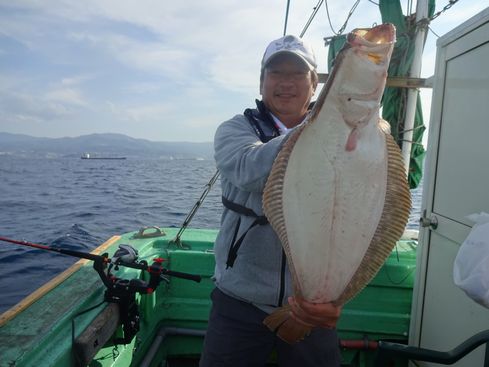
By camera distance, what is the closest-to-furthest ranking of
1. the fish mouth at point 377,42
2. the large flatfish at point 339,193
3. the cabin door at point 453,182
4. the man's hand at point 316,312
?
the fish mouth at point 377,42 → the large flatfish at point 339,193 → the man's hand at point 316,312 → the cabin door at point 453,182

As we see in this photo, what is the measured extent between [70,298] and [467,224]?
2575 mm

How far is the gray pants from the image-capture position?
205cm

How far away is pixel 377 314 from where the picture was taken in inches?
138

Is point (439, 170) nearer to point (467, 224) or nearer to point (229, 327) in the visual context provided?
point (467, 224)

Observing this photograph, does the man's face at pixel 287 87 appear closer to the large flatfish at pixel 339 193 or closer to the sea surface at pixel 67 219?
the large flatfish at pixel 339 193

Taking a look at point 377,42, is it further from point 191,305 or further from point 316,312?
point 191,305

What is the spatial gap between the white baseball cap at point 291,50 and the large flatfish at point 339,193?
72 cm

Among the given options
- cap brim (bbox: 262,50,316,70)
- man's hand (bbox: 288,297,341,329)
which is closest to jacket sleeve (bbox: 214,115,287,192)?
cap brim (bbox: 262,50,316,70)

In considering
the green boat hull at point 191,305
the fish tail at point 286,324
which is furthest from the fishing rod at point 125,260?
the fish tail at point 286,324

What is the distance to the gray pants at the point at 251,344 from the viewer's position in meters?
2.05

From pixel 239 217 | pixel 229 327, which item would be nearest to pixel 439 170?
pixel 239 217

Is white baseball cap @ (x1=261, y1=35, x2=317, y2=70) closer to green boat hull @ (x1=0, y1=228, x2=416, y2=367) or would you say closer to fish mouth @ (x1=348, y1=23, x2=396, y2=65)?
fish mouth @ (x1=348, y1=23, x2=396, y2=65)

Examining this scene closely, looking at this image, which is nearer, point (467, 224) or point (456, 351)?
point (456, 351)

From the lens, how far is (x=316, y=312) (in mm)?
1464
